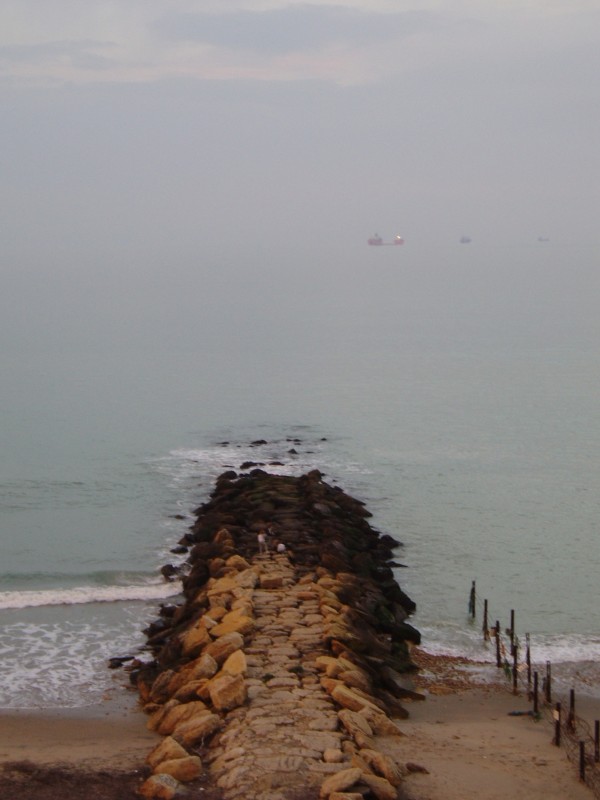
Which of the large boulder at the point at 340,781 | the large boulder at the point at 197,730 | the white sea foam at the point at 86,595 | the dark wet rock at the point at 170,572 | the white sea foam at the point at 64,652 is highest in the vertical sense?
the large boulder at the point at 340,781

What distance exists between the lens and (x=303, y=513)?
28.4 metres

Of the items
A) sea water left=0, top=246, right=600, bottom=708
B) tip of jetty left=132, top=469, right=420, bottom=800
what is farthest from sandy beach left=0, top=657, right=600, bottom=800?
sea water left=0, top=246, right=600, bottom=708

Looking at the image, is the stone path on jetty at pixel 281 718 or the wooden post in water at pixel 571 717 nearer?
the stone path on jetty at pixel 281 718

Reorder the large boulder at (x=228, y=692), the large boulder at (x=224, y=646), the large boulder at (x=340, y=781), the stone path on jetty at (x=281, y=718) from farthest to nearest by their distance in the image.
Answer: the large boulder at (x=224, y=646)
the large boulder at (x=228, y=692)
the stone path on jetty at (x=281, y=718)
the large boulder at (x=340, y=781)

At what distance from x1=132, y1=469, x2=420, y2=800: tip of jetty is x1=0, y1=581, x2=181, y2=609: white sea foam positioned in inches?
35.1

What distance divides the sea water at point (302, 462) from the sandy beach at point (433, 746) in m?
1.26

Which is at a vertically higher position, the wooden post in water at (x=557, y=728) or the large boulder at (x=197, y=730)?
the large boulder at (x=197, y=730)

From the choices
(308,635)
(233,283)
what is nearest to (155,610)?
(308,635)

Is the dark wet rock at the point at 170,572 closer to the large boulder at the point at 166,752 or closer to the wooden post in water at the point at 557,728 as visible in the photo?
the large boulder at the point at 166,752

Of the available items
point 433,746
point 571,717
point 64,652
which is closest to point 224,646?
point 433,746

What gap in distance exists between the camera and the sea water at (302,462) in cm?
2298

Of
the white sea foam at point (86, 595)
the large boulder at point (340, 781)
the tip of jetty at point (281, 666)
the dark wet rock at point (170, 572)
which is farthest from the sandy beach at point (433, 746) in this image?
the dark wet rock at point (170, 572)

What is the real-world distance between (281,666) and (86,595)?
845 centimetres

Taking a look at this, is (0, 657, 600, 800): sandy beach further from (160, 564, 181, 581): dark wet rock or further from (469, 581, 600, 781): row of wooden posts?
(160, 564, 181, 581): dark wet rock
